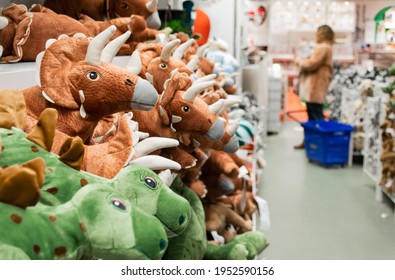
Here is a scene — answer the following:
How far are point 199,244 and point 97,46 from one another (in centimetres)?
74

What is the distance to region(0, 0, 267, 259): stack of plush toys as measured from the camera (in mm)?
608

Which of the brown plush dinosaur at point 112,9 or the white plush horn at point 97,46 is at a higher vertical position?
the brown plush dinosaur at point 112,9

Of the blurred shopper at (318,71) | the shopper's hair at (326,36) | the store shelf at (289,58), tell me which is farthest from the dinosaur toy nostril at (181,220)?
the store shelf at (289,58)

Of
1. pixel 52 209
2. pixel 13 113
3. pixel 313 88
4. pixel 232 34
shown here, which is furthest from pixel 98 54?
pixel 313 88

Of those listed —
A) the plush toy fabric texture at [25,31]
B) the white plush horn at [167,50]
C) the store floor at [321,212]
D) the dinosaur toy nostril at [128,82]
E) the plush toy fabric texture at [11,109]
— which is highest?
the plush toy fabric texture at [25,31]

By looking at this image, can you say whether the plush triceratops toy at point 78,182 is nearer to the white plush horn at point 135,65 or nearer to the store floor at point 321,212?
the white plush horn at point 135,65

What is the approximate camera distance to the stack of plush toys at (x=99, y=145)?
61cm

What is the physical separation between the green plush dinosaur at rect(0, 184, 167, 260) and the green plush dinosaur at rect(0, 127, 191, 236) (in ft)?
0.27

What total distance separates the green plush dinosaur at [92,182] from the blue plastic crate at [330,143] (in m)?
4.95

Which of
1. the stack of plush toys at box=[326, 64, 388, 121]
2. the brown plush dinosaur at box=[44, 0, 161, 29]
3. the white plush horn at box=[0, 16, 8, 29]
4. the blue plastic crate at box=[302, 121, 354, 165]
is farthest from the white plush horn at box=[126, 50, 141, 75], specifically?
the stack of plush toys at box=[326, 64, 388, 121]

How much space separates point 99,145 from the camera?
0.97 m

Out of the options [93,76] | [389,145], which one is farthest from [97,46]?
[389,145]

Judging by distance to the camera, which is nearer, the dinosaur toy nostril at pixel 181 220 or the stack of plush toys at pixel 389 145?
the dinosaur toy nostril at pixel 181 220

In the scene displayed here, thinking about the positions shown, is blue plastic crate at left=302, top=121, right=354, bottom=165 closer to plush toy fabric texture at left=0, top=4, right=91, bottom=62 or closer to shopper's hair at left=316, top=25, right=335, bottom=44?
shopper's hair at left=316, top=25, right=335, bottom=44
